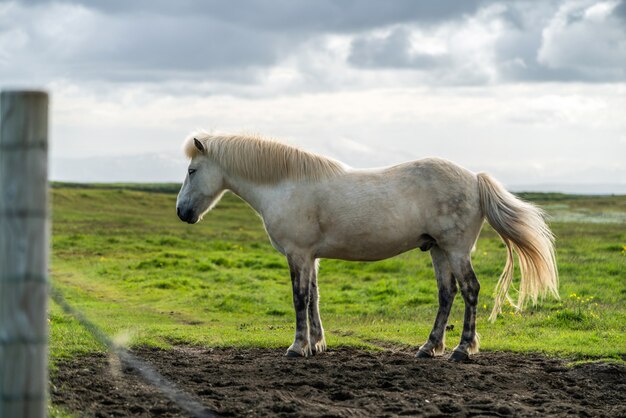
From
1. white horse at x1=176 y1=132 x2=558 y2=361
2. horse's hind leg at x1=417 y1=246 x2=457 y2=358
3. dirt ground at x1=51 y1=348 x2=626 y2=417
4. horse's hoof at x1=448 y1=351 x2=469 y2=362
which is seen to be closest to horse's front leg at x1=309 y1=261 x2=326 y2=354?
white horse at x1=176 y1=132 x2=558 y2=361

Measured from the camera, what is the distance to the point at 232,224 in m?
46.7

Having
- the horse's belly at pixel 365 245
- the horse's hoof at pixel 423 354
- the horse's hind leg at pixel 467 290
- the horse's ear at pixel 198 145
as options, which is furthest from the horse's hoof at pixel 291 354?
the horse's ear at pixel 198 145

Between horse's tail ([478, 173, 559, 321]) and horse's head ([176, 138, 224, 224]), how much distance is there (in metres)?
3.58

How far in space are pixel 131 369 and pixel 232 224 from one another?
3807 cm

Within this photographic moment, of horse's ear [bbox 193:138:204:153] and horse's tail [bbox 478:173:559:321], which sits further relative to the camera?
horse's ear [bbox 193:138:204:153]

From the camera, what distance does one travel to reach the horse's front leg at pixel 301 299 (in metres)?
10.2

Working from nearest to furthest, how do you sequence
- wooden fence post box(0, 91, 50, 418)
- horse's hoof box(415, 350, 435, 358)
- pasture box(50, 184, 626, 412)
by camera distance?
1. wooden fence post box(0, 91, 50, 418)
2. horse's hoof box(415, 350, 435, 358)
3. pasture box(50, 184, 626, 412)

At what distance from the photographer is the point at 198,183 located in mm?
10742

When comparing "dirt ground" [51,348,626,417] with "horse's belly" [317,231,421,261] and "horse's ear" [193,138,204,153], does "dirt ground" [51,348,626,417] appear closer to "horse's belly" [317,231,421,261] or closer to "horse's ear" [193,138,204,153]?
"horse's belly" [317,231,421,261]

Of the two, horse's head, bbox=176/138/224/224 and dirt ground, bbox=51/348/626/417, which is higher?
horse's head, bbox=176/138/224/224

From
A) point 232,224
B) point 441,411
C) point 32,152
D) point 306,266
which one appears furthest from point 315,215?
point 232,224

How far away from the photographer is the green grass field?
11828mm

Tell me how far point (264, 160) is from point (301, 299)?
1.92 metres

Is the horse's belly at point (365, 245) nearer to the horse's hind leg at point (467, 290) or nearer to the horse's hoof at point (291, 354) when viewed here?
the horse's hind leg at point (467, 290)
